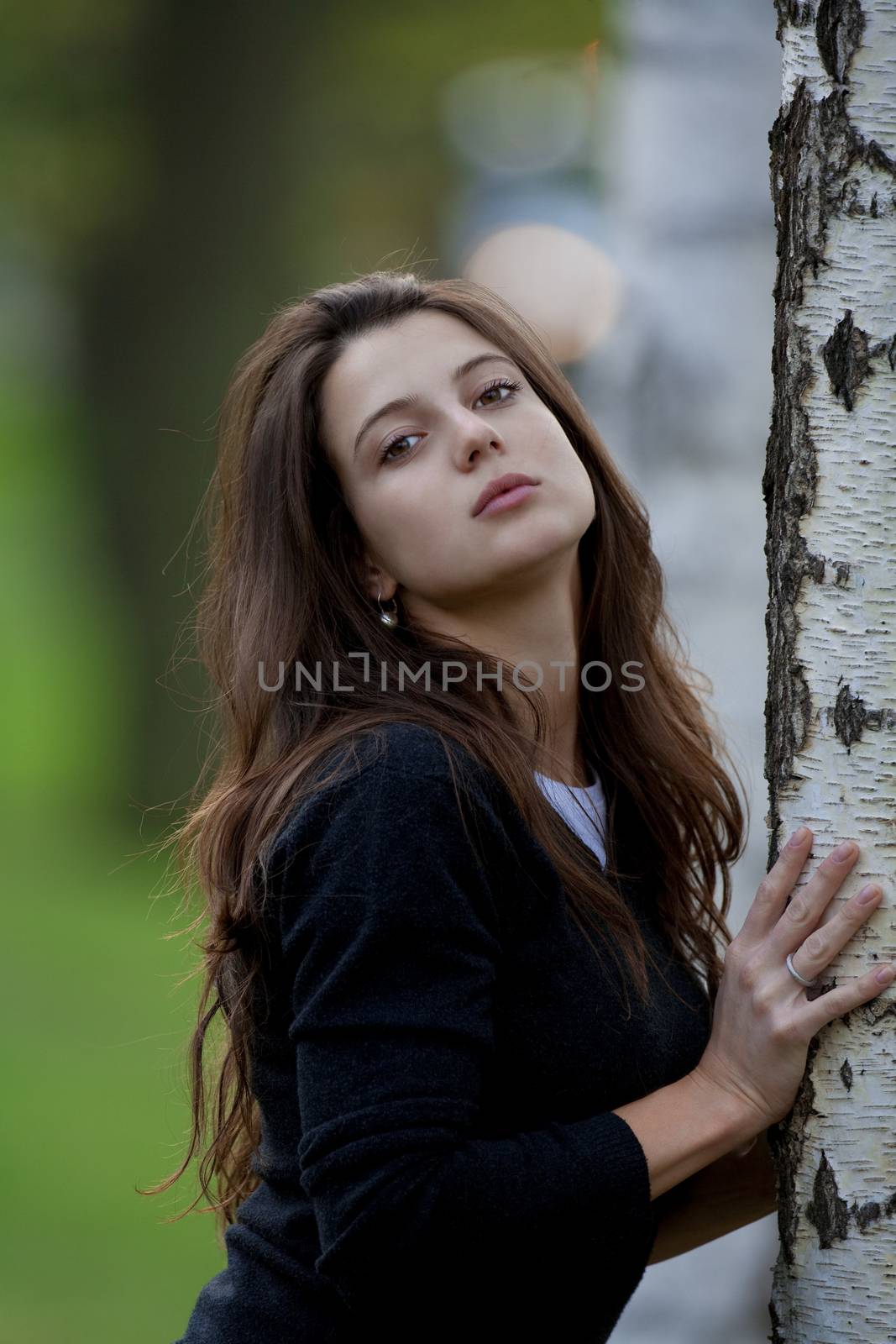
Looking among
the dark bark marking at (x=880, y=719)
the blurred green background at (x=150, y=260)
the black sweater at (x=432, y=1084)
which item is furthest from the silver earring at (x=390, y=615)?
the blurred green background at (x=150, y=260)

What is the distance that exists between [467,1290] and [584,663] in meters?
0.86

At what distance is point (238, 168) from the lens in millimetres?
7379

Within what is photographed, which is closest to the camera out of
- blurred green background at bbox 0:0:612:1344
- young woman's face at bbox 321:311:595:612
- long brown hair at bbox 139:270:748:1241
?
long brown hair at bbox 139:270:748:1241

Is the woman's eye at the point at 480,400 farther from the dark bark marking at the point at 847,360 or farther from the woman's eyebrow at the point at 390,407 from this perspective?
the dark bark marking at the point at 847,360

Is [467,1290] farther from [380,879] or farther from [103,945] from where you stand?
[103,945]

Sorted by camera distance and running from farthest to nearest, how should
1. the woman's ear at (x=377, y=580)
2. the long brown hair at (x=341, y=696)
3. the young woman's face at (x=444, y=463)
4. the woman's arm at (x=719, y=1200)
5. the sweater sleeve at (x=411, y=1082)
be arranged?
the woman's arm at (x=719, y=1200) < the woman's ear at (x=377, y=580) < the young woman's face at (x=444, y=463) < the long brown hair at (x=341, y=696) < the sweater sleeve at (x=411, y=1082)

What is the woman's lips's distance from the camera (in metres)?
1.57

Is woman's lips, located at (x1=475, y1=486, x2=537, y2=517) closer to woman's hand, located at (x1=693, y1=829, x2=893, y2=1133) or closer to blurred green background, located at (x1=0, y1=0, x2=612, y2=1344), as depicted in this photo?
woman's hand, located at (x1=693, y1=829, x2=893, y2=1133)

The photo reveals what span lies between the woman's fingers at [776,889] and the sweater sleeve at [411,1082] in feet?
0.86

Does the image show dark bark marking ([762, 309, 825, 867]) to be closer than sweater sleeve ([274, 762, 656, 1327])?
No

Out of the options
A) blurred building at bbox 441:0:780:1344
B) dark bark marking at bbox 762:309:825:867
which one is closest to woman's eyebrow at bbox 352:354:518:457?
dark bark marking at bbox 762:309:825:867

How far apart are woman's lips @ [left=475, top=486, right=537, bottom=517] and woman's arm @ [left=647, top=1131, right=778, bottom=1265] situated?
92 cm

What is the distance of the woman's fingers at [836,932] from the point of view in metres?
1.36

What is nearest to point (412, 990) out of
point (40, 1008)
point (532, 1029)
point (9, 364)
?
point (532, 1029)
